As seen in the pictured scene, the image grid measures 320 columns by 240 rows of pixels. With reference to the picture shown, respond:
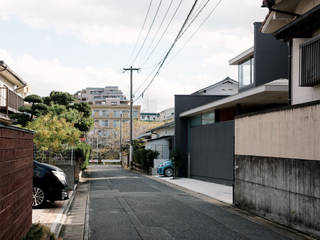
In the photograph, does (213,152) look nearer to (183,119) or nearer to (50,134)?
(183,119)

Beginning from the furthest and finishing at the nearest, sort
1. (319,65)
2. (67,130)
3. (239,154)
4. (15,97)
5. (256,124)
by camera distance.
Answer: (15,97), (67,130), (239,154), (256,124), (319,65)

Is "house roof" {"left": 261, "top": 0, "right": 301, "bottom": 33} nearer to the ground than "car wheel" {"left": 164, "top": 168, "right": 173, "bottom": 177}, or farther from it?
farther from it

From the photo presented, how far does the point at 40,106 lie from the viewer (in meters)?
28.3

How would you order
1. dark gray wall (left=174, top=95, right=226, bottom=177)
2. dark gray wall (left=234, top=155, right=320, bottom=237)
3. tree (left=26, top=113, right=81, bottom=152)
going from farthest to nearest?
dark gray wall (left=174, top=95, right=226, bottom=177)
tree (left=26, top=113, right=81, bottom=152)
dark gray wall (left=234, top=155, right=320, bottom=237)

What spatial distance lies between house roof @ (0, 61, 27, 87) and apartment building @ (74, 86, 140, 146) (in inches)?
1372

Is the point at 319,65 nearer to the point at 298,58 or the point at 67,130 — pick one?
the point at 298,58

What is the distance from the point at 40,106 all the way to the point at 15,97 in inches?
111

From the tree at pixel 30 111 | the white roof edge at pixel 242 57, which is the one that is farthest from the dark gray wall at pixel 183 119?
the tree at pixel 30 111

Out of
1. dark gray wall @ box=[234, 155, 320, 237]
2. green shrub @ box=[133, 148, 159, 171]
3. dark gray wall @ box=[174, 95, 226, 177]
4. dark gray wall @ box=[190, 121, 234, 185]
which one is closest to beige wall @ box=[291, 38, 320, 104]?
dark gray wall @ box=[234, 155, 320, 237]

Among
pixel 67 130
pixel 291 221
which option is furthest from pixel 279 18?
pixel 67 130

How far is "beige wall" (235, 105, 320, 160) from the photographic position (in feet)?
30.3

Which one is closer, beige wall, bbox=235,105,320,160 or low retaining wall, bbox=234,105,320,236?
low retaining wall, bbox=234,105,320,236

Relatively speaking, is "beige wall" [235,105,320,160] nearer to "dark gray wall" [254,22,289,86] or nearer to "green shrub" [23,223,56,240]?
"green shrub" [23,223,56,240]

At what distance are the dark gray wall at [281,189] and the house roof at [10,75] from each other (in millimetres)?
14764
